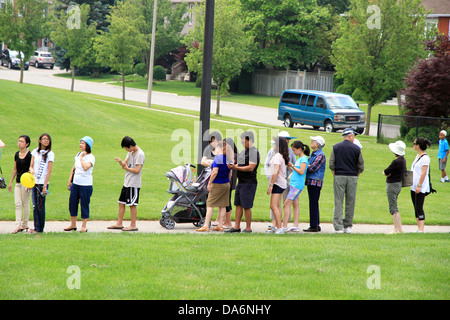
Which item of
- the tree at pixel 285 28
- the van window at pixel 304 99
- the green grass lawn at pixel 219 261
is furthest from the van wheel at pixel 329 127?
the tree at pixel 285 28

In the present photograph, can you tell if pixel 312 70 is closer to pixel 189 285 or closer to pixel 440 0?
pixel 440 0

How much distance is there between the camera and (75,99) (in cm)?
2955

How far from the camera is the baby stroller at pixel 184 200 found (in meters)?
10.8

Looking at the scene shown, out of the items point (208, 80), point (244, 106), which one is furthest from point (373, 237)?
point (244, 106)

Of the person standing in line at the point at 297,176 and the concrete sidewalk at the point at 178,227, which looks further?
the concrete sidewalk at the point at 178,227

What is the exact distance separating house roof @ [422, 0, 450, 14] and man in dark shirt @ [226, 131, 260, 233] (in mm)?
42944

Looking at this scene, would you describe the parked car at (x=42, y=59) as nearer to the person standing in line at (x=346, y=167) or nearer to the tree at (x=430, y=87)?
the tree at (x=430, y=87)

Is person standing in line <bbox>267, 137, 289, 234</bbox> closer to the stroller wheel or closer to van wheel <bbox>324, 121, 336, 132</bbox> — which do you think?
the stroller wheel

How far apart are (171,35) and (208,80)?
51643 mm

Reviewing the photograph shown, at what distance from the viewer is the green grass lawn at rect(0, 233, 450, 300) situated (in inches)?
235

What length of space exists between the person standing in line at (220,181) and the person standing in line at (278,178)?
78 cm

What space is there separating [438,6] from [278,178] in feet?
144

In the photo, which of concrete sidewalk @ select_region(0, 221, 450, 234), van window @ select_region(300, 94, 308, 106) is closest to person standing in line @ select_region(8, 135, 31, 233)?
concrete sidewalk @ select_region(0, 221, 450, 234)

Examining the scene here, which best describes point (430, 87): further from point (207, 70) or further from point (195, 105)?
point (195, 105)
